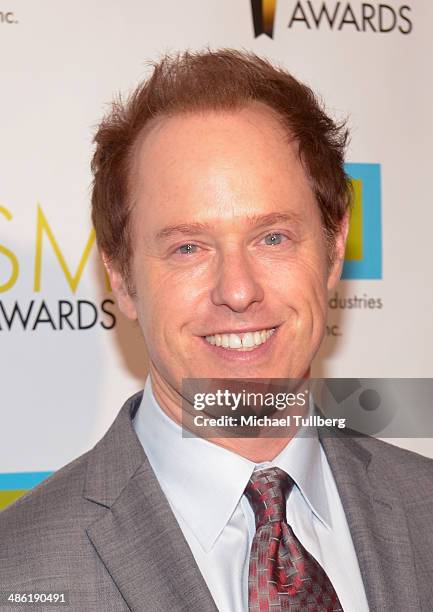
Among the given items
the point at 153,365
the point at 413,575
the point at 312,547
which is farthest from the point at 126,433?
the point at 413,575

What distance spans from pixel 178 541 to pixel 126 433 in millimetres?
288

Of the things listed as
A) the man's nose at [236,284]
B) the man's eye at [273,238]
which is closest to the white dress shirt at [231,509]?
the man's nose at [236,284]

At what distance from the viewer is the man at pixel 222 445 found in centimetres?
165

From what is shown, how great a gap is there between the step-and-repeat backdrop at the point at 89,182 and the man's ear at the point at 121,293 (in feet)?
1.71

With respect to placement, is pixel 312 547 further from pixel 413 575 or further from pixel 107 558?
pixel 107 558

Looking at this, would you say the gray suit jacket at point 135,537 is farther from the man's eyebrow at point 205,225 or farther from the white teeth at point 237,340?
the man's eyebrow at point 205,225

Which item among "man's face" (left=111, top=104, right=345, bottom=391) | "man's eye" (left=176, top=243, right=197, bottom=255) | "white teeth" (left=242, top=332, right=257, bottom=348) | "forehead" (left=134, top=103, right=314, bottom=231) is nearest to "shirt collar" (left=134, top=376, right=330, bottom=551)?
"man's face" (left=111, top=104, right=345, bottom=391)

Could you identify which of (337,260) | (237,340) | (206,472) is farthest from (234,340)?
(337,260)

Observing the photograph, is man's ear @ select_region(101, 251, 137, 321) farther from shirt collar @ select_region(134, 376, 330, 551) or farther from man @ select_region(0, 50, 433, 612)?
shirt collar @ select_region(134, 376, 330, 551)

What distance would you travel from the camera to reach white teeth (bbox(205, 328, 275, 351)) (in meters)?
1.81

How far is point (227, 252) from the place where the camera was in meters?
1.75

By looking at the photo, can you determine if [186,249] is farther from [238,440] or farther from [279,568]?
[279,568]

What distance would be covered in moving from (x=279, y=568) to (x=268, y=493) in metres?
0.15

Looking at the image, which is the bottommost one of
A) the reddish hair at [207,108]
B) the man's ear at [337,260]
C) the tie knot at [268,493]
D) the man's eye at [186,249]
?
the tie knot at [268,493]
